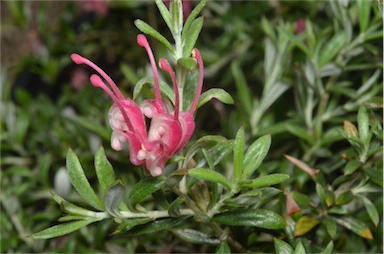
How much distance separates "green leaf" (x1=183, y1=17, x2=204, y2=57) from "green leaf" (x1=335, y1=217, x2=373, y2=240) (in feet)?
1.01

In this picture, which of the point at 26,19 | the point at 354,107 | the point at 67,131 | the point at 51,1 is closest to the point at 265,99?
the point at 354,107

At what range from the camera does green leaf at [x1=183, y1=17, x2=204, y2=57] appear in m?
0.59

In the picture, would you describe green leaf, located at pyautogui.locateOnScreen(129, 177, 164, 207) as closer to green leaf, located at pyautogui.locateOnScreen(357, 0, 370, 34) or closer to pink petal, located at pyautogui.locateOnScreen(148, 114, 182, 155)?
pink petal, located at pyautogui.locateOnScreen(148, 114, 182, 155)

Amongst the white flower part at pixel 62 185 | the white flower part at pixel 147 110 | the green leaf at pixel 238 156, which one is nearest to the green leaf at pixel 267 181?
the green leaf at pixel 238 156

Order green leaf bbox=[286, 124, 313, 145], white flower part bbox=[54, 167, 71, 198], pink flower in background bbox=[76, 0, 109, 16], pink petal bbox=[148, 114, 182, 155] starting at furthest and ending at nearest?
1. pink flower in background bbox=[76, 0, 109, 16]
2. white flower part bbox=[54, 167, 71, 198]
3. green leaf bbox=[286, 124, 313, 145]
4. pink petal bbox=[148, 114, 182, 155]

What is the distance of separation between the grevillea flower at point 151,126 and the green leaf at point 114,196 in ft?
0.15

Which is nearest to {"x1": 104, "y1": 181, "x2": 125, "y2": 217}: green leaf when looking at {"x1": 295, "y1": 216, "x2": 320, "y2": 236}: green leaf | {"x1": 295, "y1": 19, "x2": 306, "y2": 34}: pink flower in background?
{"x1": 295, "y1": 216, "x2": 320, "y2": 236}: green leaf

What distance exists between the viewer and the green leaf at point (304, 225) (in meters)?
0.68

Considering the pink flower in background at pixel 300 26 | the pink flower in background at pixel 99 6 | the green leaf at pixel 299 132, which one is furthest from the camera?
the pink flower in background at pixel 99 6

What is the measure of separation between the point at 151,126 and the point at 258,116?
19.3 inches

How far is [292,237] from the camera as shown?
2.27ft

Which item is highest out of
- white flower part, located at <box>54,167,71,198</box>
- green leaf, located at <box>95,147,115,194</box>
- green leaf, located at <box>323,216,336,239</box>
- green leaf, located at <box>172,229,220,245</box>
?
green leaf, located at <box>95,147,115,194</box>

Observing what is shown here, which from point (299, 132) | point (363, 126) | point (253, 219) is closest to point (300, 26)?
point (299, 132)

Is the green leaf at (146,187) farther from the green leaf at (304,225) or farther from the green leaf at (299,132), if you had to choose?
the green leaf at (299,132)
